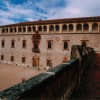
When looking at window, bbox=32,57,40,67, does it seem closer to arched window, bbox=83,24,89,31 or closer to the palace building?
the palace building

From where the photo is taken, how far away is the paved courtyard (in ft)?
67.1

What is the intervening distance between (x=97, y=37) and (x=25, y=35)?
38.7 feet

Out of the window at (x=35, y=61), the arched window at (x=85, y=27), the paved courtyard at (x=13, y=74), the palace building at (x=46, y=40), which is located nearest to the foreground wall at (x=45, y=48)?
the palace building at (x=46, y=40)

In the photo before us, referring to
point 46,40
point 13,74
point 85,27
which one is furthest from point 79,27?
point 13,74

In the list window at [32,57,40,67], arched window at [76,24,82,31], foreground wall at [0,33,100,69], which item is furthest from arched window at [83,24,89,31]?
window at [32,57,40,67]

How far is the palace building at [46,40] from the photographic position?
16484mm

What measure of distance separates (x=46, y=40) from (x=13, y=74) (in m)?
8.90

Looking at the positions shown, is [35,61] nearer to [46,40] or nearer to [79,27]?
[46,40]

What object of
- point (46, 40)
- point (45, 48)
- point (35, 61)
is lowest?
point (35, 61)

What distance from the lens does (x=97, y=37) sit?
15977 millimetres

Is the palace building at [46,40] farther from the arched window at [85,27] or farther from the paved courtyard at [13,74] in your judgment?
the paved courtyard at [13,74]

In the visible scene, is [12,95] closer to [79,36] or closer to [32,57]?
[79,36]

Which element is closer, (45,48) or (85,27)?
(85,27)

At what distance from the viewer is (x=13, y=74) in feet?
71.9
